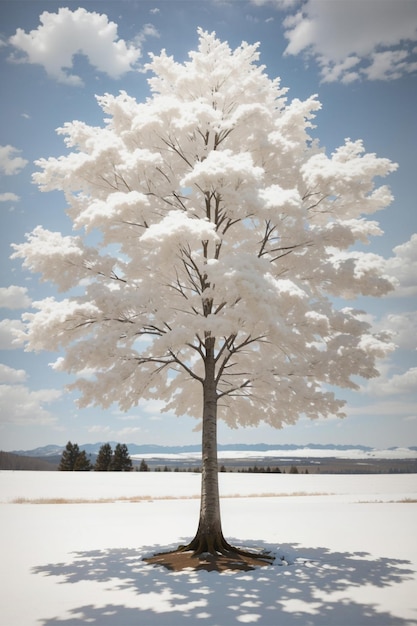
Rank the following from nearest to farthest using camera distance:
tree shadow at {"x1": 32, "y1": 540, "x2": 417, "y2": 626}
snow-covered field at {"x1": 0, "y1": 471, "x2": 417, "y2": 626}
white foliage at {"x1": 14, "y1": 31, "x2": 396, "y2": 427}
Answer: tree shadow at {"x1": 32, "y1": 540, "x2": 417, "y2": 626}, snow-covered field at {"x1": 0, "y1": 471, "x2": 417, "y2": 626}, white foliage at {"x1": 14, "y1": 31, "x2": 396, "y2": 427}

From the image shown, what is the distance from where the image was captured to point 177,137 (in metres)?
12.5

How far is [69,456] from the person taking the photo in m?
91.2

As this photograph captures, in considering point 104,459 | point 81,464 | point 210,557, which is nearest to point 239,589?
point 210,557

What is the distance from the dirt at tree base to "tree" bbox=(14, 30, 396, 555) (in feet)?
0.98

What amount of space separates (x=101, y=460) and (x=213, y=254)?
82.0 meters

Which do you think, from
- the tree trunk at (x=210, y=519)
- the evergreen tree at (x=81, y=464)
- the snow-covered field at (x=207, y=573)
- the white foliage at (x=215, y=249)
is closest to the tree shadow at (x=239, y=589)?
the snow-covered field at (x=207, y=573)

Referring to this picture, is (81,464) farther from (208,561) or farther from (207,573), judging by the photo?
(207,573)

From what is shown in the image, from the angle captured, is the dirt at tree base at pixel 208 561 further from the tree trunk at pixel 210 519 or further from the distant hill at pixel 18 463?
the distant hill at pixel 18 463

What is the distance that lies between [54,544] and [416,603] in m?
9.02

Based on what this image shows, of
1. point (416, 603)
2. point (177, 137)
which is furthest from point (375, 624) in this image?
point (177, 137)

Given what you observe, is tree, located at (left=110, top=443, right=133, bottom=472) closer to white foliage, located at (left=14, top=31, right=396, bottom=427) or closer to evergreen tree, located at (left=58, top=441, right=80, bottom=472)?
evergreen tree, located at (left=58, top=441, right=80, bottom=472)

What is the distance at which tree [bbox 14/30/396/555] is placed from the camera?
10234 mm

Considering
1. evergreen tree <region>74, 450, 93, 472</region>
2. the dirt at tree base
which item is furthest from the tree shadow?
evergreen tree <region>74, 450, 93, 472</region>

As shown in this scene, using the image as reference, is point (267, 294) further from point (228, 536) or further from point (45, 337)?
point (228, 536)
